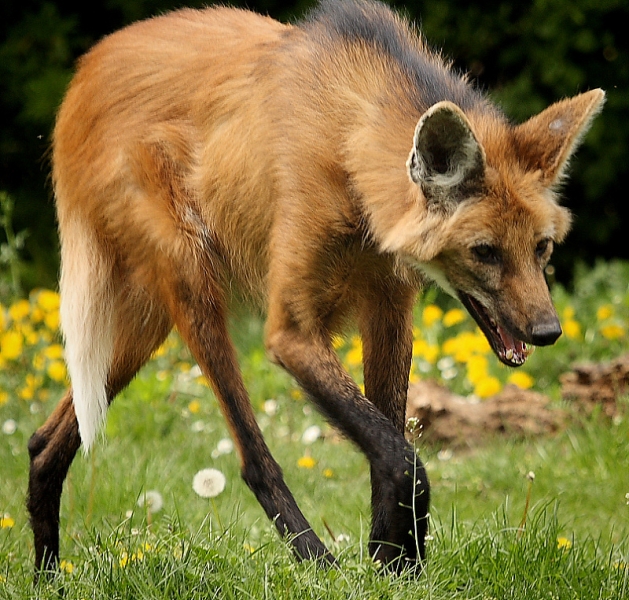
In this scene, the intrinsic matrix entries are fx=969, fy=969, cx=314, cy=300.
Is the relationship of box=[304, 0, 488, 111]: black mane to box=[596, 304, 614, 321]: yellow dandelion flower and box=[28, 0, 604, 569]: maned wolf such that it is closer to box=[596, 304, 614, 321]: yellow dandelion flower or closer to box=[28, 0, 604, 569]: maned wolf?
box=[28, 0, 604, 569]: maned wolf

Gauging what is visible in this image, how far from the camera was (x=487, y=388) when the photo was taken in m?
4.48

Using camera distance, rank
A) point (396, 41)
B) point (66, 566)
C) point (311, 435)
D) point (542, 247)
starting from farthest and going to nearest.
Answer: point (311, 435) → point (396, 41) → point (66, 566) → point (542, 247)

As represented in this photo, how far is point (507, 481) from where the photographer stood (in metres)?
3.78

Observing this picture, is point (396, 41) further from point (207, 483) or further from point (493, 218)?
point (207, 483)

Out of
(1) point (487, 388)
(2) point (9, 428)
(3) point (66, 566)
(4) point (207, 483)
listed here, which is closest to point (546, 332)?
(4) point (207, 483)

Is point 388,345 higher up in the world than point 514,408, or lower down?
higher up

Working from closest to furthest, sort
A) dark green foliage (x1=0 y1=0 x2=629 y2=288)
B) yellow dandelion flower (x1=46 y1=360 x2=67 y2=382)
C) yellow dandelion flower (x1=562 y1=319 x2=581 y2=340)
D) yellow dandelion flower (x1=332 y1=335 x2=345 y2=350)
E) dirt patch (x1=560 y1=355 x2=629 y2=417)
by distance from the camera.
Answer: yellow dandelion flower (x1=332 y1=335 x2=345 y2=350) → dirt patch (x1=560 y1=355 x2=629 y2=417) → yellow dandelion flower (x1=46 y1=360 x2=67 y2=382) → yellow dandelion flower (x1=562 y1=319 x2=581 y2=340) → dark green foliage (x1=0 y1=0 x2=629 y2=288)

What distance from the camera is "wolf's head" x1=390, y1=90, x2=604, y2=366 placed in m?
2.42

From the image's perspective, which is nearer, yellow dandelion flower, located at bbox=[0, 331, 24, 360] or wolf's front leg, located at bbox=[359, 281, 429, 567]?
wolf's front leg, located at bbox=[359, 281, 429, 567]

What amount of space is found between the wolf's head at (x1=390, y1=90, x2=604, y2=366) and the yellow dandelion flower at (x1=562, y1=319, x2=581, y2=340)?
94.7 inches

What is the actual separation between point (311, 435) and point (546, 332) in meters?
1.96

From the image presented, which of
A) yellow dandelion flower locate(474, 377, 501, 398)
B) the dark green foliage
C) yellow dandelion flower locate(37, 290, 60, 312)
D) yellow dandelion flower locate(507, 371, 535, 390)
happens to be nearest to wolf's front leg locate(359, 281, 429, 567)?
yellow dandelion flower locate(474, 377, 501, 398)

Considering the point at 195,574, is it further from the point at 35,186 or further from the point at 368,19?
the point at 35,186

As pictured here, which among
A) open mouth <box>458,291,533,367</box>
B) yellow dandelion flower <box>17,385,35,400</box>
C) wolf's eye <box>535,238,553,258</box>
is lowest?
yellow dandelion flower <box>17,385,35,400</box>
